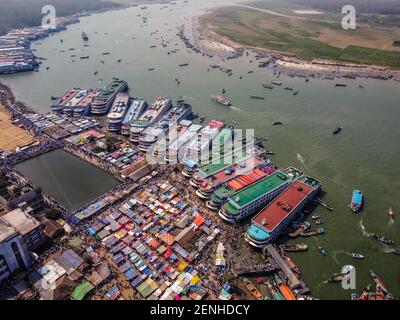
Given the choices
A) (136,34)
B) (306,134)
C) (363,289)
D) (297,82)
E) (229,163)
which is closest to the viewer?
(363,289)

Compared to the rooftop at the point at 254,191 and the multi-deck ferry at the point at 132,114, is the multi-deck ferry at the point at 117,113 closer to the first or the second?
the multi-deck ferry at the point at 132,114

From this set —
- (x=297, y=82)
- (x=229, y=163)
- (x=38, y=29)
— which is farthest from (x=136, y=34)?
(x=229, y=163)

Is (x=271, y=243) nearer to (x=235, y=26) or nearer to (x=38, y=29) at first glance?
(x=235, y=26)

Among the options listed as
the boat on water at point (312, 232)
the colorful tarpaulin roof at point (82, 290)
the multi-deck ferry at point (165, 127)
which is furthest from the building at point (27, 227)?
the boat on water at point (312, 232)

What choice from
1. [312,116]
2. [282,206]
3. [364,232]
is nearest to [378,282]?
[364,232]

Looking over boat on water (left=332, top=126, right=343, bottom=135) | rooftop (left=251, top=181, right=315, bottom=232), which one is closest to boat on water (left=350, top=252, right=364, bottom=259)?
rooftop (left=251, top=181, right=315, bottom=232)

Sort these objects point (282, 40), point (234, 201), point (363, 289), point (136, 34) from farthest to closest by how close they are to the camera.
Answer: point (136, 34)
point (282, 40)
point (234, 201)
point (363, 289)
